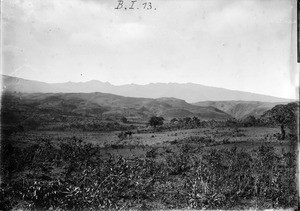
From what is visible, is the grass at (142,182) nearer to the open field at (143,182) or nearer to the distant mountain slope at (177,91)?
the open field at (143,182)

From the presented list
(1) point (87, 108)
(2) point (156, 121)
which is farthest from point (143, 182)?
(1) point (87, 108)

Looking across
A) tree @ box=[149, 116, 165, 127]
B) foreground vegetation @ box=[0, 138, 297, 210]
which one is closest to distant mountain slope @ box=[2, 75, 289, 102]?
tree @ box=[149, 116, 165, 127]

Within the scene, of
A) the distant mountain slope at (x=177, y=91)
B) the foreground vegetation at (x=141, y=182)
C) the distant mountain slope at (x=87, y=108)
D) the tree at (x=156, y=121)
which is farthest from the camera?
the distant mountain slope at (x=177, y=91)

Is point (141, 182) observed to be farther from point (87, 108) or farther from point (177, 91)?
point (177, 91)

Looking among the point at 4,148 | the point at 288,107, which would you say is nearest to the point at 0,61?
the point at 4,148

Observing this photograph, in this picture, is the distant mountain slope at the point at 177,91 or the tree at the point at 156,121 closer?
the tree at the point at 156,121

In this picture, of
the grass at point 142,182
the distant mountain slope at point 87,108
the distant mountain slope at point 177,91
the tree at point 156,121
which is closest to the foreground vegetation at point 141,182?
the grass at point 142,182
